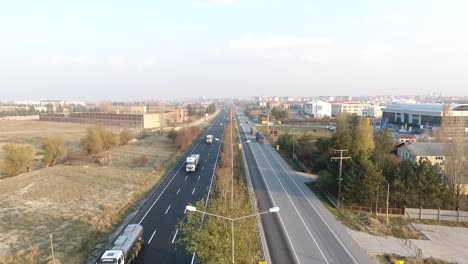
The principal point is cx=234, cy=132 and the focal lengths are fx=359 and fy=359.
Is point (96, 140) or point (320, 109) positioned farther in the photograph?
point (320, 109)

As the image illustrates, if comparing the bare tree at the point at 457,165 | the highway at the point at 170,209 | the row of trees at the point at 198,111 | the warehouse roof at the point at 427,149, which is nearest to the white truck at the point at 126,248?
the highway at the point at 170,209

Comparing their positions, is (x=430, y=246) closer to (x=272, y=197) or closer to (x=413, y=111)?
(x=272, y=197)

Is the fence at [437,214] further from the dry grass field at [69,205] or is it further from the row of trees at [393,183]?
the dry grass field at [69,205]

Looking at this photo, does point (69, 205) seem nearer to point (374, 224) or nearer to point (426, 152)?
point (374, 224)

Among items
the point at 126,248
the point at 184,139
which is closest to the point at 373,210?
the point at 126,248

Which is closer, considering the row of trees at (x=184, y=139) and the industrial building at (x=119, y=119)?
the row of trees at (x=184, y=139)

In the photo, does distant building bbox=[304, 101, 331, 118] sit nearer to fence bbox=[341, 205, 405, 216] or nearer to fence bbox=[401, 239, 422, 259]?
fence bbox=[341, 205, 405, 216]
